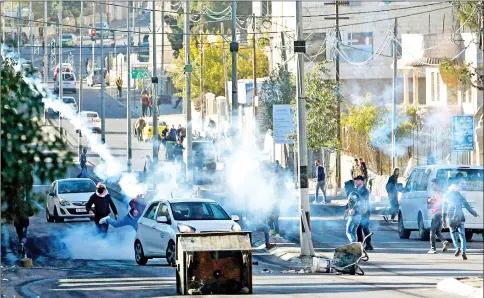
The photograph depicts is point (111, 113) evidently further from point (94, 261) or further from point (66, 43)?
point (94, 261)

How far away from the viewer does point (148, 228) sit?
2416cm

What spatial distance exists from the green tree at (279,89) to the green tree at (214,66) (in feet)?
89.0

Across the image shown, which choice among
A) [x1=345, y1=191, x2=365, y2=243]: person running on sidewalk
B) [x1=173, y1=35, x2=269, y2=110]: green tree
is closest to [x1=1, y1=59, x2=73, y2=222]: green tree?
[x1=345, y1=191, x2=365, y2=243]: person running on sidewalk

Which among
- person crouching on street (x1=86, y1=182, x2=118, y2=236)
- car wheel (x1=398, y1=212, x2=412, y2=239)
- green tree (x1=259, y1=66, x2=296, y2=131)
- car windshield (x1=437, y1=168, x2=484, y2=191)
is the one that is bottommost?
car wheel (x1=398, y1=212, x2=412, y2=239)

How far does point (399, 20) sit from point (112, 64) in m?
45.4

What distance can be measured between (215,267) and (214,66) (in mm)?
78692

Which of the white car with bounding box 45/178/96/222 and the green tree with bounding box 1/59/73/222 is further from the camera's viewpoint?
the white car with bounding box 45/178/96/222

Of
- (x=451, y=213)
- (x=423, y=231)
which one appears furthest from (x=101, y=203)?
(x=451, y=213)

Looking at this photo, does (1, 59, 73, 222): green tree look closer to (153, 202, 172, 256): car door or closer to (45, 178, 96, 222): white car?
(153, 202, 172, 256): car door

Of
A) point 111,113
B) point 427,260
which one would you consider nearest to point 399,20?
point 111,113

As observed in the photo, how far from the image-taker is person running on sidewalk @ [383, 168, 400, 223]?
34688 mm

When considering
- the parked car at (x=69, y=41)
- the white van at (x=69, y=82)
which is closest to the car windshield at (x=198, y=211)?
the white van at (x=69, y=82)

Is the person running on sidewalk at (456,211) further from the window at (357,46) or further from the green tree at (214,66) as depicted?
the green tree at (214,66)

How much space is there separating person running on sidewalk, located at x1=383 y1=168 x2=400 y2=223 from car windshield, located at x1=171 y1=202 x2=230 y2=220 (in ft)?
37.8
